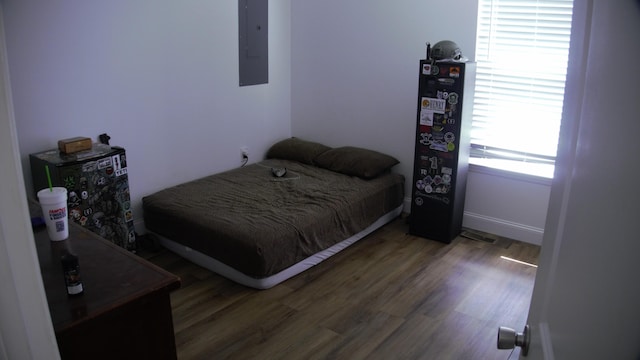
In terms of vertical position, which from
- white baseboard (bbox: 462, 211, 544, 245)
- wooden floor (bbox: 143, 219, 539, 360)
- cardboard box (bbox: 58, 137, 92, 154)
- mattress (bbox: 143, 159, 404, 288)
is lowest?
wooden floor (bbox: 143, 219, 539, 360)

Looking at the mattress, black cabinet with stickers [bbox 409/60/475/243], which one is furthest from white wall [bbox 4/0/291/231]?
black cabinet with stickers [bbox 409/60/475/243]

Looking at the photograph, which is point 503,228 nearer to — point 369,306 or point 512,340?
point 369,306

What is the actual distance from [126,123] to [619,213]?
358 centimetres

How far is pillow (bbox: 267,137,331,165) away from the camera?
182 inches

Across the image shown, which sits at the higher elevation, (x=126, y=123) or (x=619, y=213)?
(x=619, y=213)

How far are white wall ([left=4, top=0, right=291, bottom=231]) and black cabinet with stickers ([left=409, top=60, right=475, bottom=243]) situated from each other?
5.36 ft

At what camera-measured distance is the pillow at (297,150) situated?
462 cm

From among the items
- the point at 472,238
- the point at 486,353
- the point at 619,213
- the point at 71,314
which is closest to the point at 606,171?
the point at 619,213

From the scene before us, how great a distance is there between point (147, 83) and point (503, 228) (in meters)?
2.94

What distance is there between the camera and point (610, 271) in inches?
21.5

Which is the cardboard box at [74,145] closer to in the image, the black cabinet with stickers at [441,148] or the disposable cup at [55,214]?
the disposable cup at [55,214]

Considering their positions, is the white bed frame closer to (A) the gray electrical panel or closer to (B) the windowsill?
(B) the windowsill

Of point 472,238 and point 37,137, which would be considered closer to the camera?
point 37,137

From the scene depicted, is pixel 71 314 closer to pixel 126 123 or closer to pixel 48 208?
pixel 48 208
